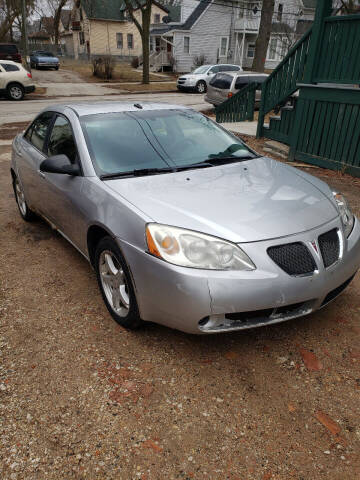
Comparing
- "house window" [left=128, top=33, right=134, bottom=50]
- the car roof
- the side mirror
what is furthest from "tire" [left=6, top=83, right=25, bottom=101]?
"house window" [left=128, top=33, right=134, bottom=50]

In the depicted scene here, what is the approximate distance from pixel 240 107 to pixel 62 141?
1081 centimetres

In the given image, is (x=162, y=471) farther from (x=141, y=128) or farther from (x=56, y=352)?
(x=141, y=128)

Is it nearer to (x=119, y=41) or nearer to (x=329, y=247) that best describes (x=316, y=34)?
(x=329, y=247)

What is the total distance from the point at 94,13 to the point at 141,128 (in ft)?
174

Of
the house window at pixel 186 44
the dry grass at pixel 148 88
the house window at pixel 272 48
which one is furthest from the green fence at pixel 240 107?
the house window at pixel 272 48

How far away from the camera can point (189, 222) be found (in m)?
2.43

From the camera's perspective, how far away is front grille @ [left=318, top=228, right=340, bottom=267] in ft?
8.22

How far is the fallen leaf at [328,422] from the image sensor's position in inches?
83.0

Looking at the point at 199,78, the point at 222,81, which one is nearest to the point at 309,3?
the point at 199,78

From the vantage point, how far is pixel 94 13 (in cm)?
4797

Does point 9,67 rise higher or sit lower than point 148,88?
higher

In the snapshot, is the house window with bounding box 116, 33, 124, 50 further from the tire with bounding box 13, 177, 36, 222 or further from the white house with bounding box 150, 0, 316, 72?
the tire with bounding box 13, 177, 36, 222

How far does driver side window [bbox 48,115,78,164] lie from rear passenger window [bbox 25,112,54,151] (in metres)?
0.24

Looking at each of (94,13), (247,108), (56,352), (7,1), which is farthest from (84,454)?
(94,13)
